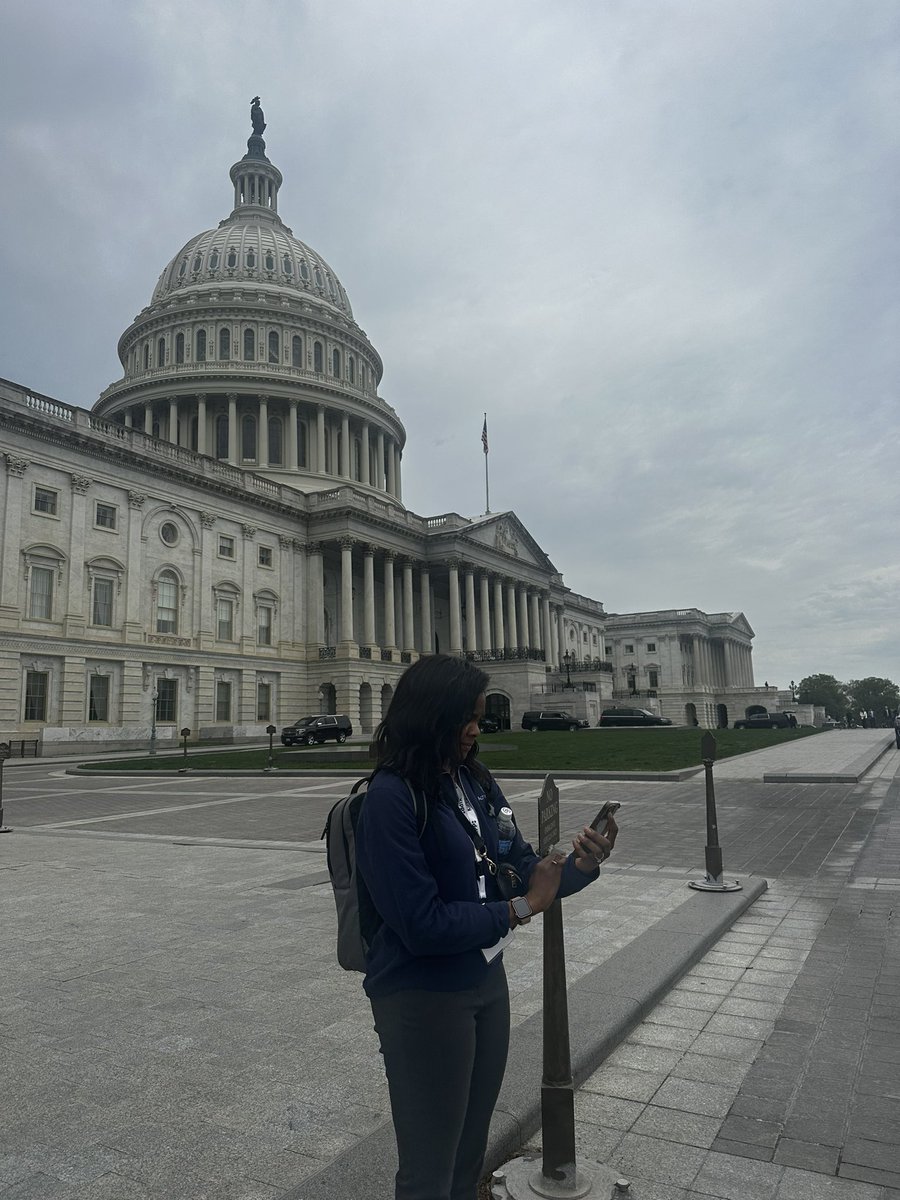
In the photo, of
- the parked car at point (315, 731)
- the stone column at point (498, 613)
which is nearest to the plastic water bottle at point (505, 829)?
the parked car at point (315, 731)

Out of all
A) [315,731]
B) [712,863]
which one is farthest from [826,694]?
[712,863]

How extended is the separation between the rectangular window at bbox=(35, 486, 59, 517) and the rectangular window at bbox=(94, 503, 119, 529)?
2563 millimetres

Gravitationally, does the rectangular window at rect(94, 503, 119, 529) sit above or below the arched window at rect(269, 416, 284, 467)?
below

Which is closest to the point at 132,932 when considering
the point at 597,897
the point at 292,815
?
the point at 597,897

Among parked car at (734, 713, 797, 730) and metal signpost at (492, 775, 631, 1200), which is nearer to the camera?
metal signpost at (492, 775, 631, 1200)

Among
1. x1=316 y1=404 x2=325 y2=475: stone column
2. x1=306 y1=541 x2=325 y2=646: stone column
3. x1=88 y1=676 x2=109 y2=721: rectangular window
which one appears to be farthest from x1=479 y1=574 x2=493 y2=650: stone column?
x1=88 y1=676 x2=109 y2=721: rectangular window

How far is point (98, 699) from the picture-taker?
45062 millimetres

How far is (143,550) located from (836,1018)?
48.4 meters

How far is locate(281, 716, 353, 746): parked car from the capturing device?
42.7 m

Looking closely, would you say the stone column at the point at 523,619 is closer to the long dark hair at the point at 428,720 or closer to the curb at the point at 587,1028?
the curb at the point at 587,1028

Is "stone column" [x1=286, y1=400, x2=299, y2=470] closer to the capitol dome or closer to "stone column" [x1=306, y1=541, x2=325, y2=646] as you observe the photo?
the capitol dome

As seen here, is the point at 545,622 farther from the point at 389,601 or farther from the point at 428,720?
the point at 428,720

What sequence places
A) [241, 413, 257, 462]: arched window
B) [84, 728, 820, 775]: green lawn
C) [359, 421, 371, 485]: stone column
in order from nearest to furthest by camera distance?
1. [84, 728, 820, 775]: green lawn
2. [241, 413, 257, 462]: arched window
3. [359, 421, 371, 485]: stone column

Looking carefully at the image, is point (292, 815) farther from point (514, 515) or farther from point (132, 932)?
point (514, 515)
